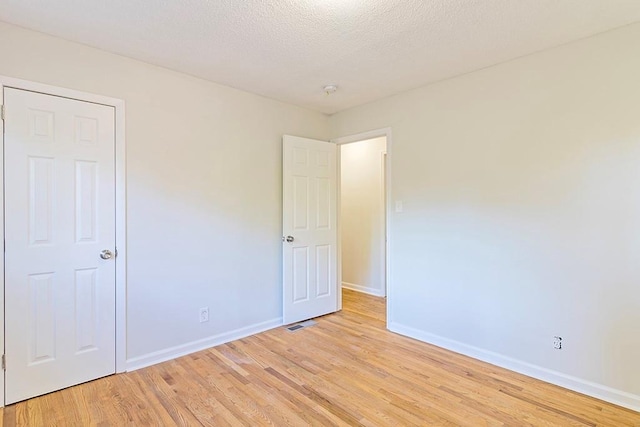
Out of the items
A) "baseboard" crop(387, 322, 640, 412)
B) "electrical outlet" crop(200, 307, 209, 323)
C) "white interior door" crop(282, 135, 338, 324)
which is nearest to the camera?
"baseboard" crop(387, 322, 640, 412)

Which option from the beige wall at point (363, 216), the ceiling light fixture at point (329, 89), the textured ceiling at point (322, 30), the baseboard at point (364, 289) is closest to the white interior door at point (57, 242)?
the textured ceiling at point (322, 30)

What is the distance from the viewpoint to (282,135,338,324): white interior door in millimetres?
3619

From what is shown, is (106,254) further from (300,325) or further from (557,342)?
(557,342)

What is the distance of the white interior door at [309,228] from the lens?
362 centimetres

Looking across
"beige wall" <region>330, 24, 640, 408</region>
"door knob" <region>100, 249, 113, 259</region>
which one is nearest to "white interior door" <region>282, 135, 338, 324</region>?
"beige wall" <region>330, 24, 640, 408</region>

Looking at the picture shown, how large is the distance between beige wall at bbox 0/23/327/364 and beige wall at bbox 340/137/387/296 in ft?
5.82

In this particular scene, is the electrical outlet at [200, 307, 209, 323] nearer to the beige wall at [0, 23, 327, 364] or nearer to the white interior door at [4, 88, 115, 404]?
the beige wall at [0, 23, 327, 364]

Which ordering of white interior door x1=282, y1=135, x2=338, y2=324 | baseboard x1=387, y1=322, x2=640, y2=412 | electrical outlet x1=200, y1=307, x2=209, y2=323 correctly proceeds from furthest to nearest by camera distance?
white interior door x1=282, y1=135, x2=338, y2=324
electrical outlet x1=200, y1=307, x2=209, y2=323
baseboard x1=387, y1=322, x2=640, y2=412

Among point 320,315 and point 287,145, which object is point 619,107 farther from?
point 320,315

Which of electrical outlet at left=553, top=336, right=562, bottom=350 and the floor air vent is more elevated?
electrical outlet at left=553, top=336, right=562, bottom=350

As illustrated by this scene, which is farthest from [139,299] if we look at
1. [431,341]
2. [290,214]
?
[431,341]

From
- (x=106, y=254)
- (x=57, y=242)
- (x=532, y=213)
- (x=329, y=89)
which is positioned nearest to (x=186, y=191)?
(x=106, y=254)

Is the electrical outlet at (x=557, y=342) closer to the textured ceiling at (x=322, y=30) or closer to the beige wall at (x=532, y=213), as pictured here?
the beige wall at (x=532, y=213)

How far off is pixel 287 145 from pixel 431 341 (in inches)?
97.0
